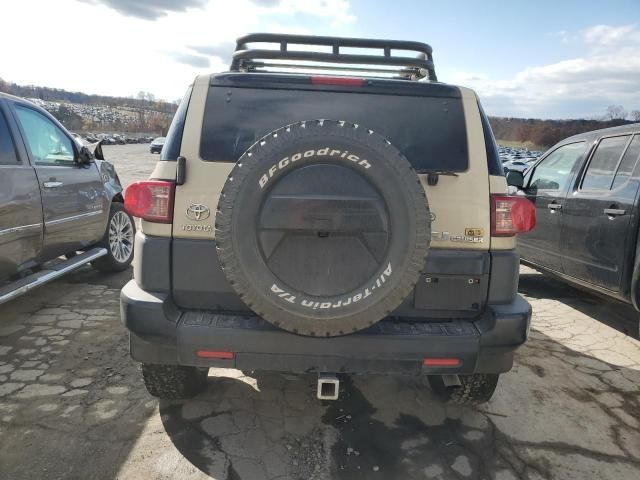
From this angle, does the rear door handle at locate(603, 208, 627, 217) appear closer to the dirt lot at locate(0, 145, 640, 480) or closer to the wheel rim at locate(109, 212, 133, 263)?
the dirt lot at locate(0, 145, 640, 480)

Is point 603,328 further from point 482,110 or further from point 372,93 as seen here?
point 372,93

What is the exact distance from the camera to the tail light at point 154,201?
2229 millimetres

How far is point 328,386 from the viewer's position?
2.15 meters

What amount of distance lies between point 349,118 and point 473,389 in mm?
1738

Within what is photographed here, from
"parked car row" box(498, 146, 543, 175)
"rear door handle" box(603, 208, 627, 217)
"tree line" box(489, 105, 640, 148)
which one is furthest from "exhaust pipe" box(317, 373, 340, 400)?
"tree line" box(489, 105, 640, 148)

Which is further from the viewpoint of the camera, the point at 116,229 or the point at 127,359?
the point at 116,229

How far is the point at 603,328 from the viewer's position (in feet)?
14.9

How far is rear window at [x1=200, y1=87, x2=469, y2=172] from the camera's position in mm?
2283

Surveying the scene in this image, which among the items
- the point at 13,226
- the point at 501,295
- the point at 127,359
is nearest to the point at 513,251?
the point at 501,295

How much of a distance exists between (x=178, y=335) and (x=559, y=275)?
168 inches

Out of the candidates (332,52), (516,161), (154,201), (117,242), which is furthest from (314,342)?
(516,161)

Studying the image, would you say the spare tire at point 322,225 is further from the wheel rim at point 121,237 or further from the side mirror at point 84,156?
the wheel rim at point 121,237

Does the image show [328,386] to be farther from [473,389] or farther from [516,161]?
[516,161]

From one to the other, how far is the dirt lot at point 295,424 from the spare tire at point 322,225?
0.90 meters
